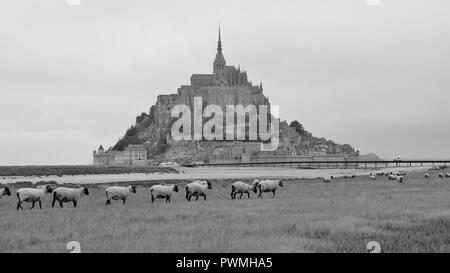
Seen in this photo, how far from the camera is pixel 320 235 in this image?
12.2 m

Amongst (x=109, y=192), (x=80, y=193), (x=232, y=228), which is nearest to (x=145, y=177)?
(x=80, y=193)

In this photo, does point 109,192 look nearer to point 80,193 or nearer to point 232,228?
point 80,193

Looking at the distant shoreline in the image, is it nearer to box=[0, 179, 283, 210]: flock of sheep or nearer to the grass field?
box=[0, 179, 283, 210]: flock of sheep

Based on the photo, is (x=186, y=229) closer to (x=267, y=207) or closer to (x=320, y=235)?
(x=320, y=235)

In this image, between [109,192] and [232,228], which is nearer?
[232,228]

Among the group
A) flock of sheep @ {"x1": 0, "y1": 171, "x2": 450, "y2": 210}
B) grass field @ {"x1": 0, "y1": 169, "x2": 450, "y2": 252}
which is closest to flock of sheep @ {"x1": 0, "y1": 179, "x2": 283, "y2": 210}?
flock of sheep @ {"x1": 0, "y1": 171, "x2": 450, "y2": 210}

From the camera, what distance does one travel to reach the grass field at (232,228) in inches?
412

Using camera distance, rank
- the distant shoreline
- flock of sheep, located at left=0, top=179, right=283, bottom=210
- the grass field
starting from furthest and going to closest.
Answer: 1. the distant shoreline
2. flock of sheep, located at left=0, top=179, right=283, bottom=210
3. the grass field

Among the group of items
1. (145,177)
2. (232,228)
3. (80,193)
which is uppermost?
(80,193)

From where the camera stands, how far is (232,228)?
13.1 meters

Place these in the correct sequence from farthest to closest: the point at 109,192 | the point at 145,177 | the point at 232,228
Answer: the point at 145,177
the point at 109,192
the point at 232,228

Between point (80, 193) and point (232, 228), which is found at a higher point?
point (80, 193)

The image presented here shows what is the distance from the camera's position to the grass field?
34.4 ft

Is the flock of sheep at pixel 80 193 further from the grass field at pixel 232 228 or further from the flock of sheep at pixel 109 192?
the grass field at pixel 232 228
